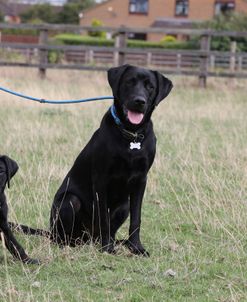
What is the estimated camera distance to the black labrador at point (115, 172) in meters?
4.68

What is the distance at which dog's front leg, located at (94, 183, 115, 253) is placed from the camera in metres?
4.73

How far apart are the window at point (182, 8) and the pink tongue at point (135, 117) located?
49829 millimetres

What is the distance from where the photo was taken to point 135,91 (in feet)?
15.5

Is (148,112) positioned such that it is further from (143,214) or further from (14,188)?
(14,188)

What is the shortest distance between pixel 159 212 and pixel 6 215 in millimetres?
1900

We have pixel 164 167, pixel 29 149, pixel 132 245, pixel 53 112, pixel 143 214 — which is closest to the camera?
pixel 132 245

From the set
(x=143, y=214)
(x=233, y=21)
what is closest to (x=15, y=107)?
(x=143, y=214)

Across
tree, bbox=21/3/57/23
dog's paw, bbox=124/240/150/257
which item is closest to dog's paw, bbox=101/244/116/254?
dog's paw, bbox=124/240/150/257

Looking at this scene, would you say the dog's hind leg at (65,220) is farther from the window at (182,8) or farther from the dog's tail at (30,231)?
the window at (182,8)

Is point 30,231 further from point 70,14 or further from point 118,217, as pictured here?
point 70,14

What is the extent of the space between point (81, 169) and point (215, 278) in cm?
136

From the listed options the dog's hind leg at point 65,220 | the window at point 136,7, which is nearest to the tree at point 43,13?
the window at point 136,7

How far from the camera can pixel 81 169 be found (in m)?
4.99

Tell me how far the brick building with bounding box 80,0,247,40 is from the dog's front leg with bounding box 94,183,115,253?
47.2 meters
